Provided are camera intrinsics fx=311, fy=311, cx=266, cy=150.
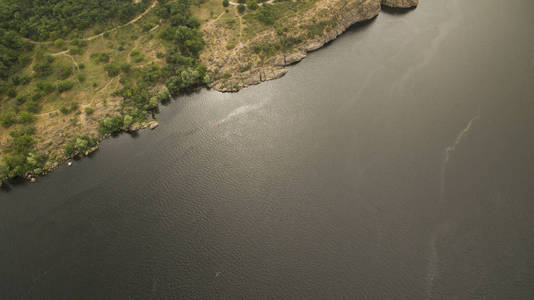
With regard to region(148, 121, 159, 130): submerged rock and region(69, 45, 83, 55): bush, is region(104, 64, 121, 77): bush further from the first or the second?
region(148, 121, 159, 130): submerged rock

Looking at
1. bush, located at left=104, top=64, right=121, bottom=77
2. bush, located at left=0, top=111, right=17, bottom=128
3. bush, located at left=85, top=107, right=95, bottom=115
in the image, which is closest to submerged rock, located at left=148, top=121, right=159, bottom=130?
bush, located at left=85, top=107, right=95, bottom=115

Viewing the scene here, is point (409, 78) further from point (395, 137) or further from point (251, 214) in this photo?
point (251, 214)

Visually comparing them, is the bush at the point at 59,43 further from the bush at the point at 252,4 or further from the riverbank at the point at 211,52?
the bush at the point at 252,4

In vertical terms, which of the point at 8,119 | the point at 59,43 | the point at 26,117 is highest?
the point at 59,43

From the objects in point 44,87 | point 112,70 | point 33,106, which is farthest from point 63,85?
point 112,70

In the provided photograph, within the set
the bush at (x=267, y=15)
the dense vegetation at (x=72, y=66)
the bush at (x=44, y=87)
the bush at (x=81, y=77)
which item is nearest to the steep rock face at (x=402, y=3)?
the bush at (x=267, y=15)

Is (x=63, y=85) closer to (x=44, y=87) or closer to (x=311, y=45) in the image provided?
(x=44, y=87)
